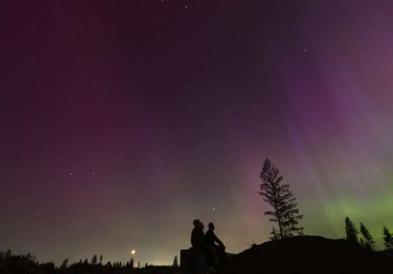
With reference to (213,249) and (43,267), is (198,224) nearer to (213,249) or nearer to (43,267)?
(213,249)

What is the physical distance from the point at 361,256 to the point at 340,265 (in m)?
1.84

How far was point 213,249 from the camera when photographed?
1151cm

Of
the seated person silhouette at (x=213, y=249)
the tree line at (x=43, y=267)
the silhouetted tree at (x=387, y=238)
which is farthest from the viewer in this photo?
the silhouetted tree at (x=387, y=238)

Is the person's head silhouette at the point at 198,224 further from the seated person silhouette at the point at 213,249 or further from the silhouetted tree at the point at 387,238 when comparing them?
the silhouetted tree at the point at 387,238

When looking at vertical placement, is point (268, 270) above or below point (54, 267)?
below

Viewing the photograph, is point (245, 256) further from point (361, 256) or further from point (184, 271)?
point (361, 256)

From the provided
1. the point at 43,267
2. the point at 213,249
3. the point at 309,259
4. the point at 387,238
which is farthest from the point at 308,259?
the point at 387,238

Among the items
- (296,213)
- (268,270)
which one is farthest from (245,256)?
(296,213)

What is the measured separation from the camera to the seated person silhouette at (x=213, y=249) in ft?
37.5

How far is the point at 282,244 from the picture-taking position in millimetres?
14891

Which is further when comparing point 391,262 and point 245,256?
point 245,256

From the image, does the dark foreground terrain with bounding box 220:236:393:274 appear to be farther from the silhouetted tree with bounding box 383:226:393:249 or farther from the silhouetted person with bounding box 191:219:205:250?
the silhouetted tree with bounding box 383:226:393:249


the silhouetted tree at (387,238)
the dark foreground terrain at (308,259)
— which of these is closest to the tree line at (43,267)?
the dark foreground terrain at (308,259)

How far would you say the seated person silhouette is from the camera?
11430 millimetres
